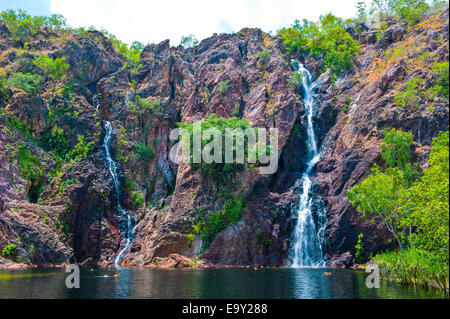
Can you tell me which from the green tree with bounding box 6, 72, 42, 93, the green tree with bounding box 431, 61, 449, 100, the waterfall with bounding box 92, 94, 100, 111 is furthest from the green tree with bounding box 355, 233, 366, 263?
the green tree with bounding box 6, 72, 42, 93

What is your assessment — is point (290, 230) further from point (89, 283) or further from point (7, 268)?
point (7, 268)

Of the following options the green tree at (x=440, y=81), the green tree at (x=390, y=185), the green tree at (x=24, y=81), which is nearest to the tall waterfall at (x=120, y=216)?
the green tree at (x=24, y=81)

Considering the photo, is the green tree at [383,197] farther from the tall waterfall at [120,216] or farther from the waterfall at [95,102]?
the waterfall at [95,102]

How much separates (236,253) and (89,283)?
76.2 feet

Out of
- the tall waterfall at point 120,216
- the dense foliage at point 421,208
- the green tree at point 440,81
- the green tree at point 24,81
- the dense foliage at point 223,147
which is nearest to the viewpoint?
the dense foliage at point 421,208

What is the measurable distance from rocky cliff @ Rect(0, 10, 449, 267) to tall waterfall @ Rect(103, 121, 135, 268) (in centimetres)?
81

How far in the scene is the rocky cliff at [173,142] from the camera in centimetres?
4822

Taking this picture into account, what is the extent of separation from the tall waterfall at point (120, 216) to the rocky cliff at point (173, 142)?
81 cm

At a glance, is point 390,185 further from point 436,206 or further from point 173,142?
point 173,142

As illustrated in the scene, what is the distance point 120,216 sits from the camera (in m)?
58.2

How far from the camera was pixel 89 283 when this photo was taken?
28844 millimetres

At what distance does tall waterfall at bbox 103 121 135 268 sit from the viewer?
5469 cm

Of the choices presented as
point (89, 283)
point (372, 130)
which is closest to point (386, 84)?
point (372, 130)

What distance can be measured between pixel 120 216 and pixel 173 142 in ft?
51.3
